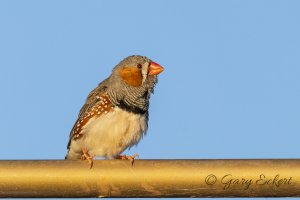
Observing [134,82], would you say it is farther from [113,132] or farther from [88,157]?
[88,157]

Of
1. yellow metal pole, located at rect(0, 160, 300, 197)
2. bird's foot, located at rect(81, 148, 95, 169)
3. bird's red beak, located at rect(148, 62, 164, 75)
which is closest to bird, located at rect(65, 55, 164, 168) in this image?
bird's red beak, located at rect(148, 62, 164, 75)

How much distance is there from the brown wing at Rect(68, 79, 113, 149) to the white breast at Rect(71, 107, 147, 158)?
0.20ft

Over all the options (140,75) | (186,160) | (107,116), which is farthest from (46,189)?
(140,75)

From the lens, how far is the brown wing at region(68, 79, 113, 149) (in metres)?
6.74

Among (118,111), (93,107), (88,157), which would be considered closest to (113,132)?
(118,111)

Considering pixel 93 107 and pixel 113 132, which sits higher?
pixel 93 107

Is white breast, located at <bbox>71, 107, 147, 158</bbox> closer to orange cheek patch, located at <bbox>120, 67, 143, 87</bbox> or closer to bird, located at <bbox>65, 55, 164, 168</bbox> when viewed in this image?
bird, located at <bbox>65, 55, 164, 168</bbox>

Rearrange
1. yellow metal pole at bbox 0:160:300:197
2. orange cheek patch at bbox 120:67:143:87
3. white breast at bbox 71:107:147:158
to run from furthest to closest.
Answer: orange cheek patch at bbox 120:67:143:87 < white breast at bbox 71:107:147:158 < yellow metal pole at bbox 0:160:300:197

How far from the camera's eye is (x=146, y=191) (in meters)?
3.48

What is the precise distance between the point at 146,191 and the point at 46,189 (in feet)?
1.84

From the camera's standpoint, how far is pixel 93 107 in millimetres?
6809

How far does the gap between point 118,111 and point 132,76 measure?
21.0 inches

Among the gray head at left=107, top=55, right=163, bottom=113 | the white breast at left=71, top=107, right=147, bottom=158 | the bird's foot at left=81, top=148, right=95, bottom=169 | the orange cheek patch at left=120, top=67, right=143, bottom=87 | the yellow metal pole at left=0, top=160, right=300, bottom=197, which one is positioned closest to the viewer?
the yellow metal pole at left=0, top=160, right=300, bottom=197

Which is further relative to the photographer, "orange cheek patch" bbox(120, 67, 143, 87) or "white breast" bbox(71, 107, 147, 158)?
"orange cheek patch" bbox(120, 67, 143, 87)
